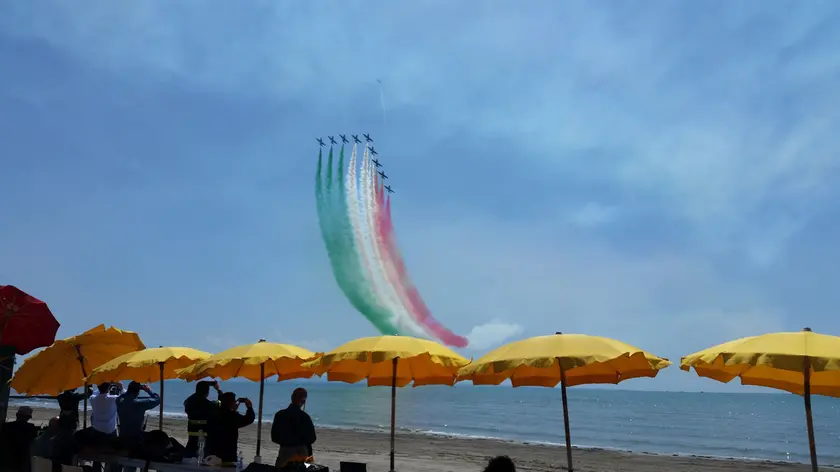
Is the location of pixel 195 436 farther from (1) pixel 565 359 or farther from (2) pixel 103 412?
(1) pixel 565 359

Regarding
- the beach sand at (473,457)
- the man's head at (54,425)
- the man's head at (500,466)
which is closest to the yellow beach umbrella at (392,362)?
the man's head at (54,425)

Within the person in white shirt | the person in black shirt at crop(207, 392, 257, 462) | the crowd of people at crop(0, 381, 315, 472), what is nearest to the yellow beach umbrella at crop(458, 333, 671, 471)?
→ the crowd of people at crop(0, 381, 315, 472)

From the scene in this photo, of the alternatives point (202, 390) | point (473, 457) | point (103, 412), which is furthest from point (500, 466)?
point (473, 457)

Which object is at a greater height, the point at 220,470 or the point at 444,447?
the point at 220,470

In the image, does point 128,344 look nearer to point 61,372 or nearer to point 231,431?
point 61,372

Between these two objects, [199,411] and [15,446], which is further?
[199,411]

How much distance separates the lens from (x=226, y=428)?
314 inches

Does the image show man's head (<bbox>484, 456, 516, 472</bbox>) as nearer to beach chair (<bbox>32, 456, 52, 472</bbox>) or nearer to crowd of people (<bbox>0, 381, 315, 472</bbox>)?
crowd of people (<bbox>0, 381, 315, 472</bbox>)

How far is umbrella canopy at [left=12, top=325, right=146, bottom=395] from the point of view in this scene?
11.9 metres

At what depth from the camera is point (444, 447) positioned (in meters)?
24.7

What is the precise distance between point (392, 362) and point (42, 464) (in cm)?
524

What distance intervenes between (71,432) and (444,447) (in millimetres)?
18250

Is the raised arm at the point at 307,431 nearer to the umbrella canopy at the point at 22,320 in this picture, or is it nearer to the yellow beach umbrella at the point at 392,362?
the yellow beach umbrella at the point at 392,362

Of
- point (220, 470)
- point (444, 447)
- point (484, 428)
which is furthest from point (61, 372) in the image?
point (484, 428)
